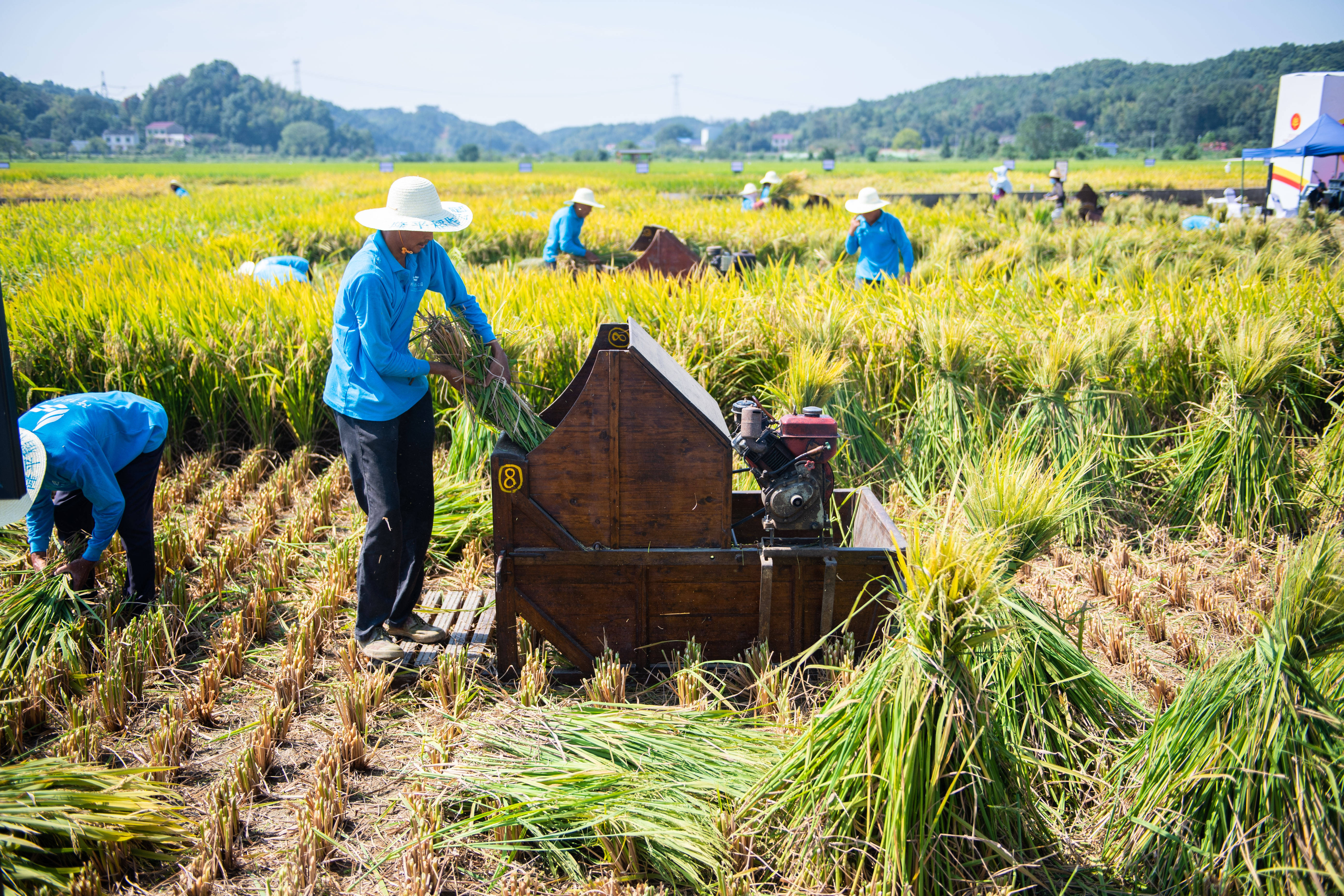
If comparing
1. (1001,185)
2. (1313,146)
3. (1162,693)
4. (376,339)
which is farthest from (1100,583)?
(1001,185)

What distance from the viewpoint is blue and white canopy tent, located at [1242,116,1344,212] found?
1612 cm

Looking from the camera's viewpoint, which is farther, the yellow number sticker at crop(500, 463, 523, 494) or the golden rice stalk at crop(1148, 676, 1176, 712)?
the yellow number sticker at crop(500, 463, 523, 494)

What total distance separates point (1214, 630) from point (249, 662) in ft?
14.3

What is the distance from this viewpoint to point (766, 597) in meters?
3.36

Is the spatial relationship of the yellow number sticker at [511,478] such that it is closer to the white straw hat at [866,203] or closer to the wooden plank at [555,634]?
the wooden plank at [555,634]

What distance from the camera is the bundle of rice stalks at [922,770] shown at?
2094 mm

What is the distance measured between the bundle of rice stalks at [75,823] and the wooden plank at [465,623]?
1239 millimetres

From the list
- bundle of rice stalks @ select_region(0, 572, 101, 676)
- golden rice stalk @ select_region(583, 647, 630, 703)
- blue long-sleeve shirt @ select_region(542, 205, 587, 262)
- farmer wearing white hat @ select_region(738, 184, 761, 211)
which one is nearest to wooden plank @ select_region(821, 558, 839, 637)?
Answer: golden rice stalk @ select_region(583, 647, 630, 703)

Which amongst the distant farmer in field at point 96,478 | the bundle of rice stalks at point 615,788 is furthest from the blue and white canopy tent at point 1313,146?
the distant farmer in field at point 96,478

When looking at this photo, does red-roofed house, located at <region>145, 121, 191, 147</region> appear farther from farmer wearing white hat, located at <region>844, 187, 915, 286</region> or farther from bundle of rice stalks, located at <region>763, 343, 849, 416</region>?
bundle of rice stalks, located at <region>763, 343, 849, 416</region>

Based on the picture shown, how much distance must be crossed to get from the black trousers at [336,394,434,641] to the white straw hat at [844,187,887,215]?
5.12 metres

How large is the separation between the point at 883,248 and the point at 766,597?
5229 mm

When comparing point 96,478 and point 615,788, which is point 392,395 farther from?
point 615,788

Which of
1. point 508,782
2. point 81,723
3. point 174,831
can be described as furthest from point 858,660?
point 81,723
